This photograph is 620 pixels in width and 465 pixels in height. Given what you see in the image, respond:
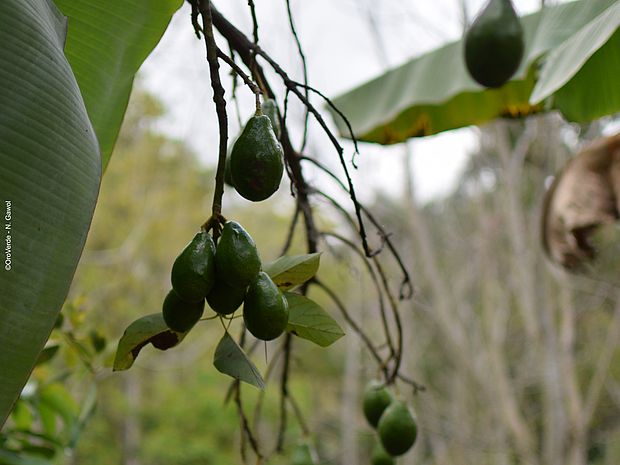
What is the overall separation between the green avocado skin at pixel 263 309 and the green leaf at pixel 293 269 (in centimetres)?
7

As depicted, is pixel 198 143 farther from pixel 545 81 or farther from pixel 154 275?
pixel 545 81

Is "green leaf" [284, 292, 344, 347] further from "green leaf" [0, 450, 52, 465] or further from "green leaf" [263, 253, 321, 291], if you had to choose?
"green leaf" [0, 450, 52, 465]

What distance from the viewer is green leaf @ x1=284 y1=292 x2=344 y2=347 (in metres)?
0.62

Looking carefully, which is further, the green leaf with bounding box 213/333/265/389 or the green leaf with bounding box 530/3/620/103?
the green leaf with bounding box 530/3/620/103

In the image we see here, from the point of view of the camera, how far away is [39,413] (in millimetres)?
1158

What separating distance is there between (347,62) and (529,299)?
2819 mm

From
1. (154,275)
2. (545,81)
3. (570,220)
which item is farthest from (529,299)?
(154,275)

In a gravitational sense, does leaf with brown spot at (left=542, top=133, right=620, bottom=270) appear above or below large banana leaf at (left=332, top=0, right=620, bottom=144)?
below

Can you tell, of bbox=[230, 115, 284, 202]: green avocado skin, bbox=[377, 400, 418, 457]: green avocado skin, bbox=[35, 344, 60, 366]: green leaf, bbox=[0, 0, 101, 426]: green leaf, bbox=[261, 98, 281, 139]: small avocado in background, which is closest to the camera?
bbox=[0, 0, 101, 426]: green leaf

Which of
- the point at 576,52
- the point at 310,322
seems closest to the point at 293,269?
the point at 310,322

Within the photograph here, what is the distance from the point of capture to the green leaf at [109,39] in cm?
73

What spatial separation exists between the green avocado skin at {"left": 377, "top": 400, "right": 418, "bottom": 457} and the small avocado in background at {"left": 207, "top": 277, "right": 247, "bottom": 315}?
13.7 inches

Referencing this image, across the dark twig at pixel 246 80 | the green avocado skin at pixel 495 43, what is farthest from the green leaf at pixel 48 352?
the green avocado skin at pixel 495 43

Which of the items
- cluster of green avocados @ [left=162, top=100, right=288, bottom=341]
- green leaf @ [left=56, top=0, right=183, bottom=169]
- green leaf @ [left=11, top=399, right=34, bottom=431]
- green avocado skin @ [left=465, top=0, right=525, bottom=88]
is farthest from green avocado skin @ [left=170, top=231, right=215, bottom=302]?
green leaf @ [left=11, top=399, right=34, bottom=431]
